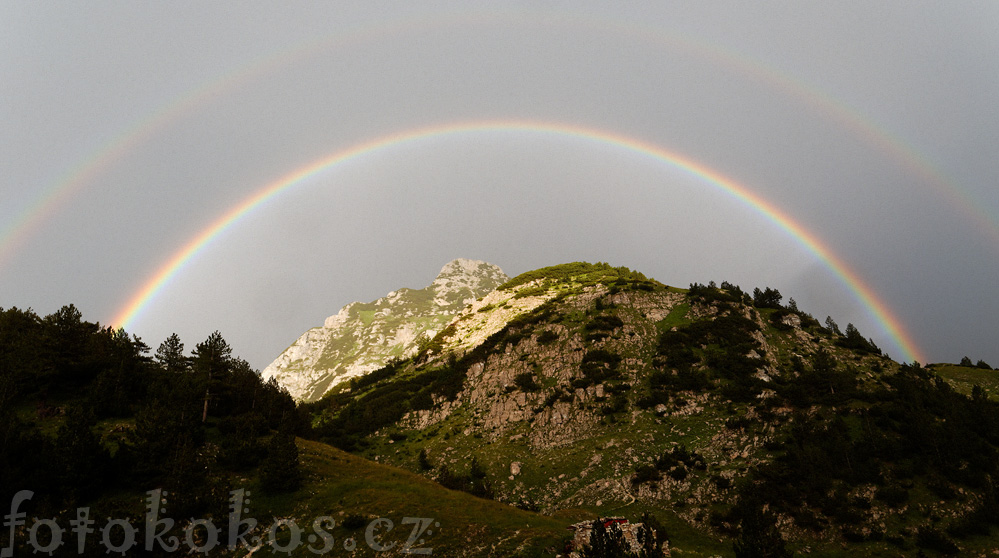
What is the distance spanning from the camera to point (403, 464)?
78.1 m

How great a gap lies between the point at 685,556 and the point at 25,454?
2460 inches

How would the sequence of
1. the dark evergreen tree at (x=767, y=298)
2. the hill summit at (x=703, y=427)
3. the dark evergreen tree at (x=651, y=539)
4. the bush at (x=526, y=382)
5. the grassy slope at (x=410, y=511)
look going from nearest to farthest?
the dark evergreen tree at (x=651, y=539) → the grassy slope at (x=410, y=511) → the hill summit at (x=703, y=427) → the bush at (x=526, y=382) → the dark evergreen tree at (x=767, y=298)

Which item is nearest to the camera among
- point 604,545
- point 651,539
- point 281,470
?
point 604,545

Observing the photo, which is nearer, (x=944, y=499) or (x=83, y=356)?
(x=944, y=499)

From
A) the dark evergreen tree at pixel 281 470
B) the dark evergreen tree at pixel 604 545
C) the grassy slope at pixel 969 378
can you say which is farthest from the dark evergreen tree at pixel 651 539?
the grassy slope at pixel 969 378

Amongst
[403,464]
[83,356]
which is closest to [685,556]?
[403,464]

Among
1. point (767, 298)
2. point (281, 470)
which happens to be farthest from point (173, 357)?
point (767, 298)

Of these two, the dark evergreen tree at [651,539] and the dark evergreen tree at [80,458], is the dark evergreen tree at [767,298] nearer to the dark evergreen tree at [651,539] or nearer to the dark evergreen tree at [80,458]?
the dark evergreen tree at [651,539]

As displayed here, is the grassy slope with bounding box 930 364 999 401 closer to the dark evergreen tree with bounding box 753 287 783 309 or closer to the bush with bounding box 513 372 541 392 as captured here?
the dark evergreen tree with bounding box 753 287 783 309

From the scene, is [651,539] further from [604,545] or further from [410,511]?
[410,511]

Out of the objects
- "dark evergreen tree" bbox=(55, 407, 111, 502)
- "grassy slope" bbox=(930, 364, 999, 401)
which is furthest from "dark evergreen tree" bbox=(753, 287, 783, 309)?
"dark evergreen tree" bbox=(55, 407, 111, 502)

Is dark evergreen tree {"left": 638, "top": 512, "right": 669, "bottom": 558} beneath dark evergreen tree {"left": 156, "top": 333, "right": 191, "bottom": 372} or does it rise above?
beneath

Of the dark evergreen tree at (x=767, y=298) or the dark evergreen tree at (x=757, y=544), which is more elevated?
the dark evergreen tree at (x=767, y=298)

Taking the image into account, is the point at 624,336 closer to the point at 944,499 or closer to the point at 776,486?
the point at 776,486
